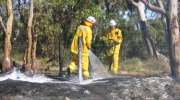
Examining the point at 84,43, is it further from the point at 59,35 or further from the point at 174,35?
the point at 59,35

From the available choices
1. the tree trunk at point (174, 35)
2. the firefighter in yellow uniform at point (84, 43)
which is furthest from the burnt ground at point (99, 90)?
the tree trunk at point (174, 35)

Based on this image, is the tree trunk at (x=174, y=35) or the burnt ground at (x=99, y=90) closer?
the burnt ground at (x=99, y=90)

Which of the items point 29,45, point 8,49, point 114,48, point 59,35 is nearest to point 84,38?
point 114,48

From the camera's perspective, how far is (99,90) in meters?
10.6

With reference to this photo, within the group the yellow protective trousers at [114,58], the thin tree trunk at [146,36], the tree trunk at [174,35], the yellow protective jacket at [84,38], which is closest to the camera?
the yellow protective jacket at [84,38]

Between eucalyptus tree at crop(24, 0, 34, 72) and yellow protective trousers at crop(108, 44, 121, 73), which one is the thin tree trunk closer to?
yellow protective trousers at crop(108, 44, 121, 73)

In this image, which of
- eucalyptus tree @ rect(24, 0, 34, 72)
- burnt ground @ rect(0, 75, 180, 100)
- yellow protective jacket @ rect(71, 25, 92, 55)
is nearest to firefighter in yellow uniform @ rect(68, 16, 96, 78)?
yellow protective jacket @ rect(71, 25, 92, 55)

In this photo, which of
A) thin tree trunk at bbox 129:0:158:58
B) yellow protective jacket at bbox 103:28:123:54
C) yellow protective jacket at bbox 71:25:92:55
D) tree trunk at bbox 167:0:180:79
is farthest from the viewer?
thin tree trunk at bbox 129:0:158:58

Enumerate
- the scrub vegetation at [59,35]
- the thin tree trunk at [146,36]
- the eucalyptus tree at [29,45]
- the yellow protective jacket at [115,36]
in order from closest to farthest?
the yellow protective jacket at [115,36] < the eucalyptus tree at [29,45] < the scrub vegetation at [59,35] < the thin tree trunk at [146,36]

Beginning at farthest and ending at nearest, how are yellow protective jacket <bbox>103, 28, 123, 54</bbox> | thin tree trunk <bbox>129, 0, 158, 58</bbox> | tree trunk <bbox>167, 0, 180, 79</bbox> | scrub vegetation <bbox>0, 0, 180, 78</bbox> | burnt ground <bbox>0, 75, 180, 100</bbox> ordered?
thin tree trunk <bbox>129, 0, 158, 58</bbox>
scrub vegetation <bbox>0, 0, 180, 78</bbox>
yellow protective jacket <bbox>103, 28, 123, 54</bbox>
tree trunk <bbox>167, 0, 180, 79</bbox>
burnt ground <bbox>0, 75, 180, 100</bbox>

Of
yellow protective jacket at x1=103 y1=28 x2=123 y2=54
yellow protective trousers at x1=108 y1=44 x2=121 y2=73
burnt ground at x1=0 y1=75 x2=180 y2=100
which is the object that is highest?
yellow protective jacket at x1=103 y1=28 x2=123 y2=54

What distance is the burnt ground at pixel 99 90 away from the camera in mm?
10023

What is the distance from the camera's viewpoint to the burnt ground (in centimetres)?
1002

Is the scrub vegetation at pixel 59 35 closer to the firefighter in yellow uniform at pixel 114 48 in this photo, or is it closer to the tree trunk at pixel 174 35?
the tree trunk at pixel 174 35
